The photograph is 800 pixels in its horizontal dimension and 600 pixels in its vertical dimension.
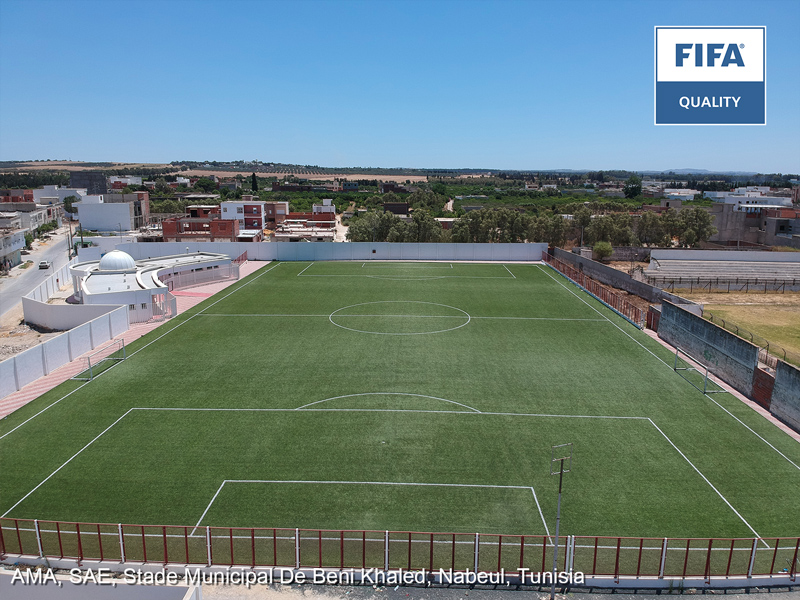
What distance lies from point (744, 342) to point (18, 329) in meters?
41.2

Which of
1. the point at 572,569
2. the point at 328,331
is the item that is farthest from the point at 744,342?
the point at 328,331

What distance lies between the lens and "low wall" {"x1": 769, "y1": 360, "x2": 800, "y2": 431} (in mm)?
19719

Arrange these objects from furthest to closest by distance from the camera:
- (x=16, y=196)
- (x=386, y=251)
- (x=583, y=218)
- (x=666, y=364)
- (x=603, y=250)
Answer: (x=16, y=196) < (x=583, y=218) < (x=603, y=250) < (x=386, y=251) < (x=666, y=364)

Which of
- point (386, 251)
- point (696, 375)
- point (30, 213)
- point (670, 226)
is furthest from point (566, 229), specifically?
point (30, 213)

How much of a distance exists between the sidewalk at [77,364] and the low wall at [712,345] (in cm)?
3002

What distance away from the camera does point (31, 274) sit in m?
57.2

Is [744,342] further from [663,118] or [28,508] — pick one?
[28,508]

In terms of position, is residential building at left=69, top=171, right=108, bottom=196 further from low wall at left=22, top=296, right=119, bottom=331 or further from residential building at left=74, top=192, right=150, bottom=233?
low wall at left=22, top=296, right=119, bottom=331

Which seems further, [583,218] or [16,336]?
[583,218]

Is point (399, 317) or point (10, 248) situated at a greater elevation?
point (10, 248)

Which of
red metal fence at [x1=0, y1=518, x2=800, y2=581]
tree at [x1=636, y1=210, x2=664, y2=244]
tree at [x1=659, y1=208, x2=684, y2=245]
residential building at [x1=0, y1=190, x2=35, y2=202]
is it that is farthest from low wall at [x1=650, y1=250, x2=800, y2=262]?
residential building at [x1=0, y1=190, x2=35, y2=202]

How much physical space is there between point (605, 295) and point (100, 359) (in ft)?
110

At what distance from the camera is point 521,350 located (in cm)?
2875

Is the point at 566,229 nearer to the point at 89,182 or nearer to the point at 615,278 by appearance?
the point at 615,278
